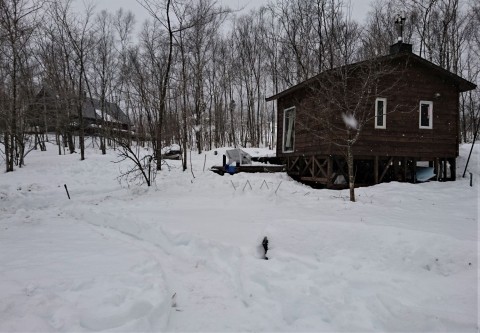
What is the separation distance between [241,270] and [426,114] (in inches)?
465

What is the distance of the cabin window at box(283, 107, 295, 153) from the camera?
15.6 m

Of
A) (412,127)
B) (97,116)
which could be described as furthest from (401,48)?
(97,116)

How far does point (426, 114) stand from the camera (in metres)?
13.2

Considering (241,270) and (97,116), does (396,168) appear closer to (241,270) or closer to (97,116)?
(241,270)

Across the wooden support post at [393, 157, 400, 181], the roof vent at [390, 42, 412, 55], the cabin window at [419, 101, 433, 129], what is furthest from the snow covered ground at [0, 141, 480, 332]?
the roof vent at [390, 42, 412, 55]

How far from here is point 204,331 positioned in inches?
134

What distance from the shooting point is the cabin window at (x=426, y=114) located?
13.1 meters

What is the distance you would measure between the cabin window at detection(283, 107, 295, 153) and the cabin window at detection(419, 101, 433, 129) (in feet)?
17.4

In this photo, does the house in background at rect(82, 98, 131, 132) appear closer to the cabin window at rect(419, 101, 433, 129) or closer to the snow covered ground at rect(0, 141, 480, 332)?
the snow covered ground at rect(0, 141, 480, 332)

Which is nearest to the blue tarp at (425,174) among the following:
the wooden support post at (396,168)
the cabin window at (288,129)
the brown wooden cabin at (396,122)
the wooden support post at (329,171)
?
the brown wooden cabin at (396,122)

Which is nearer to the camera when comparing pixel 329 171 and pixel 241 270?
pixel 241 270

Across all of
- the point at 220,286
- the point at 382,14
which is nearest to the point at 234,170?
the point at 220,286

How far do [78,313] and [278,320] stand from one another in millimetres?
2133

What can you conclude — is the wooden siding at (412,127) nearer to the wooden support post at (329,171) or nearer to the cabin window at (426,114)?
the cabin window at (426,114)
